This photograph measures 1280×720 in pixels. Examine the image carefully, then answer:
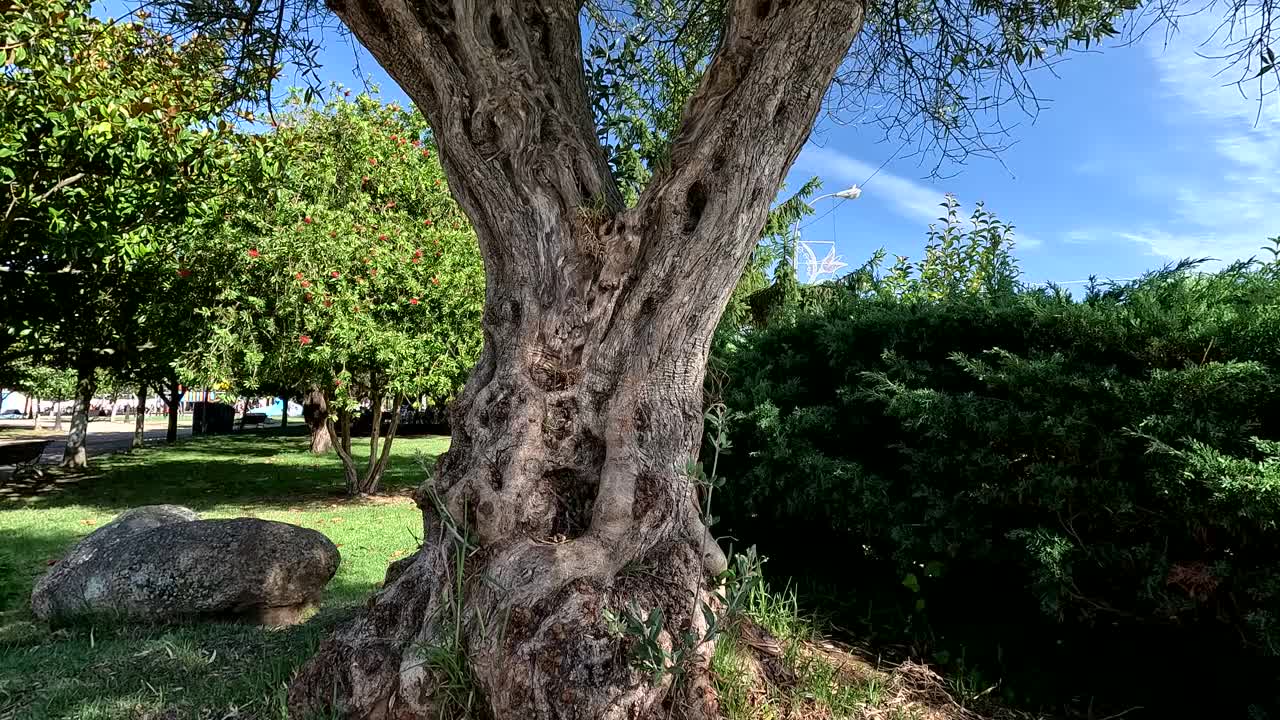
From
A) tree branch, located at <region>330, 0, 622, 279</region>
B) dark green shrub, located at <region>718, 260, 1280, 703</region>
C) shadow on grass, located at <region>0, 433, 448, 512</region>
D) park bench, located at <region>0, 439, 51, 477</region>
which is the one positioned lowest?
shadow on grass, located at <region>0, 433, 448, 512</region>

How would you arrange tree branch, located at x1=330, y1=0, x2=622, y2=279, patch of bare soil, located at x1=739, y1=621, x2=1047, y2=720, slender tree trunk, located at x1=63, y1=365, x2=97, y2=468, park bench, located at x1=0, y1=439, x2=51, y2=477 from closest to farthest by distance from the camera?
patch of bare soil, located at x1=739, y1=621, x2=1047, y2=720 < tree branch, located at x1=330, y1=0, x2=622, y2=279 < park bench, located at x1=0, y1=439, x2=51, y2=477 < slender tree trunk, located at x1=63, y1=365, x2=97, y2=468

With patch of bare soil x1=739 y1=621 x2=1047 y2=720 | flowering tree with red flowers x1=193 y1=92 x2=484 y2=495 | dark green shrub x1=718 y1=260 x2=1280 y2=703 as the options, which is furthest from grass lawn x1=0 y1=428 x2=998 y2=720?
flowering tree with red flowers x1=193 y1=92 x2=484 y2=495

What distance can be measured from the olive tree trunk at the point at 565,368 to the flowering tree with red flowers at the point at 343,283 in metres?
7.98

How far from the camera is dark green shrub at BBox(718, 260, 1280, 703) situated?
250cm

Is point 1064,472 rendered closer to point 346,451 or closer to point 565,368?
point 565,368

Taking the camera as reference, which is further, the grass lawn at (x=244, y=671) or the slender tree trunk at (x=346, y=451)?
the slender tree trunk at (x=346, y=451)

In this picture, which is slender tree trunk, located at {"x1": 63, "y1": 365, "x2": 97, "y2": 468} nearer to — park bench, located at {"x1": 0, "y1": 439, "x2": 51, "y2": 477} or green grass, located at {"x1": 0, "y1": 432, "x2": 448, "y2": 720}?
green grass, located at {"x1": 0, "y1": 432, "x2": 448, "y2": 720}

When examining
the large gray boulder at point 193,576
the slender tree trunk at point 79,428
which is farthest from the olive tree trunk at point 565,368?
the slender tree trunk at point 79,428

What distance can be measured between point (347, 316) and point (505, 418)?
920 cm

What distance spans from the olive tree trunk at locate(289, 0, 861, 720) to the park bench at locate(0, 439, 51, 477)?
Answer: 17866mm

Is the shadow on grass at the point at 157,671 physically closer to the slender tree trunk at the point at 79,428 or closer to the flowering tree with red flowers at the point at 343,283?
the flowering tree with red flowers at the point at 343,283

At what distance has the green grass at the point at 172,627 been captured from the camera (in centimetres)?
295

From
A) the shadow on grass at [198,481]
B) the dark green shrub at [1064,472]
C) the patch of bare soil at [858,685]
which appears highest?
the dark green shrub at [1064,472]

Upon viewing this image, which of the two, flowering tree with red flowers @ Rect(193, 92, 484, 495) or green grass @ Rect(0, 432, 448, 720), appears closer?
green grass @ Rect(0, 432, 448, 720)
